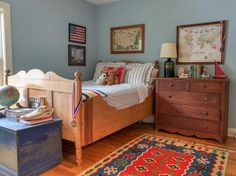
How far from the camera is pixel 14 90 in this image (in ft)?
7.31

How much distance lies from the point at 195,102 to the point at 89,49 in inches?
90.5

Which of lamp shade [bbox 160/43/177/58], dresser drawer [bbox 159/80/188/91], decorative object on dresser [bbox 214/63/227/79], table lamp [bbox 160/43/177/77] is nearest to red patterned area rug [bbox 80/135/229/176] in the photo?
dresser drawer [bbox 159/80/188/91]

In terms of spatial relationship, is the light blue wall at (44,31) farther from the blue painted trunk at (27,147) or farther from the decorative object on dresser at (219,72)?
the decorative object on dresser at (219,72)

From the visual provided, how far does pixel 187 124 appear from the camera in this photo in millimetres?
3072

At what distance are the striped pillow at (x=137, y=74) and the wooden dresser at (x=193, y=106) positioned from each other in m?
0.27

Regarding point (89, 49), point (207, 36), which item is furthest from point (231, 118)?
point (89, 49)

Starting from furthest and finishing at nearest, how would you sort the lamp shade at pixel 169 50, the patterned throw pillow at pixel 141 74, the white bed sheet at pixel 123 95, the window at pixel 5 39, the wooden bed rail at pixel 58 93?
the patterned throw pillow at pixel 141 74, the lamp shade at pixel 169 50, the window at pixel 5 39, the white bed sheet at pixel 123 95, the wooden bed rail at pixel 58 93

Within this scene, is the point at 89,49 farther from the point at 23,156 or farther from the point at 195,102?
the point at 23,156

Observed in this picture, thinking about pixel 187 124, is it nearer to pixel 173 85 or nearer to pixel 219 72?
pixel 173 85

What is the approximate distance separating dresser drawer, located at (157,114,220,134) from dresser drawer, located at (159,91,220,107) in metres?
0.25

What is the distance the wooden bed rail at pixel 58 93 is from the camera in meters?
2.08

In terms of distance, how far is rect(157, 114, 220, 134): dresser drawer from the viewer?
2.90 meters

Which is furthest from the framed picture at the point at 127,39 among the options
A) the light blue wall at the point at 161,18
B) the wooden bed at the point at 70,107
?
the wooden bed at the point at 70,107

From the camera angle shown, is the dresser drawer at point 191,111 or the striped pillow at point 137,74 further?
the striped pillow at point 137,74
